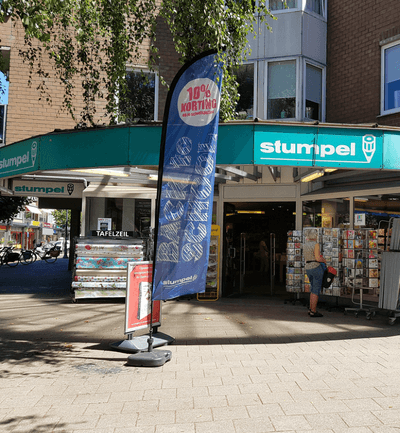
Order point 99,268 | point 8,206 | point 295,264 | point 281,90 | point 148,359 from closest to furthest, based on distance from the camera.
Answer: point 148,359, point 99,268, point 295,264, point 281,90, point 8,206

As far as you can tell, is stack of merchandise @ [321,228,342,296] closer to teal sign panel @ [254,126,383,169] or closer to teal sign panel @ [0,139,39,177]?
teal sign panel @ [254,126,383,169]

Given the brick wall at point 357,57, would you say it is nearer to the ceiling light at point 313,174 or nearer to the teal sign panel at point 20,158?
the ceiling light at point 313,174

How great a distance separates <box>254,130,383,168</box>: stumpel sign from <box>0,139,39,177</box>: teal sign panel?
13.4 feet

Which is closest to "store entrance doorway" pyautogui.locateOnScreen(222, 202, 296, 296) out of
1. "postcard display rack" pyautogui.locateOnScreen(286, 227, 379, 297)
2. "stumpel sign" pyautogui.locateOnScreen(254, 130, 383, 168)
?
"postcard display rack" pyautogui.locateOnScreen(286, 227, 379, 297)

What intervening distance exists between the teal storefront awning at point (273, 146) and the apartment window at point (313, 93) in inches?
192

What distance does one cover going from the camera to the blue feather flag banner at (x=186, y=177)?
18.1 ft

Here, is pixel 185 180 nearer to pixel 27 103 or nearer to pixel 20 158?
pixel 20 158

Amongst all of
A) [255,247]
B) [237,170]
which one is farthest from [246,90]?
[255,247]

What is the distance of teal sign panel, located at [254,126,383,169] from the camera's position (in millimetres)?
7145

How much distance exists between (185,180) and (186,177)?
42 mm

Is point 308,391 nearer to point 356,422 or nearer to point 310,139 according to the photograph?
point 356,422

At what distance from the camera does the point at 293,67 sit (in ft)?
39.6

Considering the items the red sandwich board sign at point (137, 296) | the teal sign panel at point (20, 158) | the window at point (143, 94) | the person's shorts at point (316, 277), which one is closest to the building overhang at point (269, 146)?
the teal sign panel at point (20, 158)

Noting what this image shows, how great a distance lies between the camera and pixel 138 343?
20.4 ft
